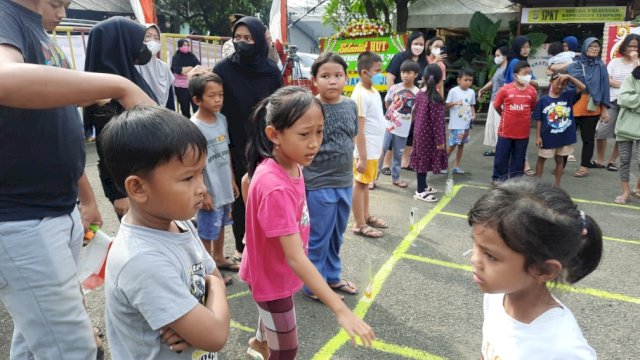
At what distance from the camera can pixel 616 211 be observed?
518 cm

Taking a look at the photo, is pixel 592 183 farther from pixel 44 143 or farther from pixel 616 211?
pixel 44 143

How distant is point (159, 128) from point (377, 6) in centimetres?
1404

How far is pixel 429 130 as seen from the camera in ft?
18.0

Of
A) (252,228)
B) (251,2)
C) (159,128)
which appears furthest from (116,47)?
(251,2)

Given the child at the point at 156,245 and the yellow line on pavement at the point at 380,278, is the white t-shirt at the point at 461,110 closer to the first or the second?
the yellow line on pavement at the point at 380,278

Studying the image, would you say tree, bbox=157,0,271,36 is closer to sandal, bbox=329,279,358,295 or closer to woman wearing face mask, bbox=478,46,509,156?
woman wearing face mask, bbox=478,46,509,156

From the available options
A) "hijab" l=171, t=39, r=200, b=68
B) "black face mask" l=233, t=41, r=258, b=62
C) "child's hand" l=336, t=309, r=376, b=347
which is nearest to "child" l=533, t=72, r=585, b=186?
"black face mask" l=233, t=41, r=258, b=62

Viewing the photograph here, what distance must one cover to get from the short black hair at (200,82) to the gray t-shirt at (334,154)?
81cm

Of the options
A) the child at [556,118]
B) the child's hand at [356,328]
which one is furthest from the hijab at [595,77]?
the child's hand at [356,328]

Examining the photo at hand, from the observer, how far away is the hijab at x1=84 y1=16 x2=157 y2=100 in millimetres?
2549

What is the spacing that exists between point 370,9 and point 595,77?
8.89 m

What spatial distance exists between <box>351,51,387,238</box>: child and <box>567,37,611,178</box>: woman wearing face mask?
373 cm

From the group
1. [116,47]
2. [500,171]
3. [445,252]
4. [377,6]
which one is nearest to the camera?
[116,47]

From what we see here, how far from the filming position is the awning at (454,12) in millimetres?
12359
